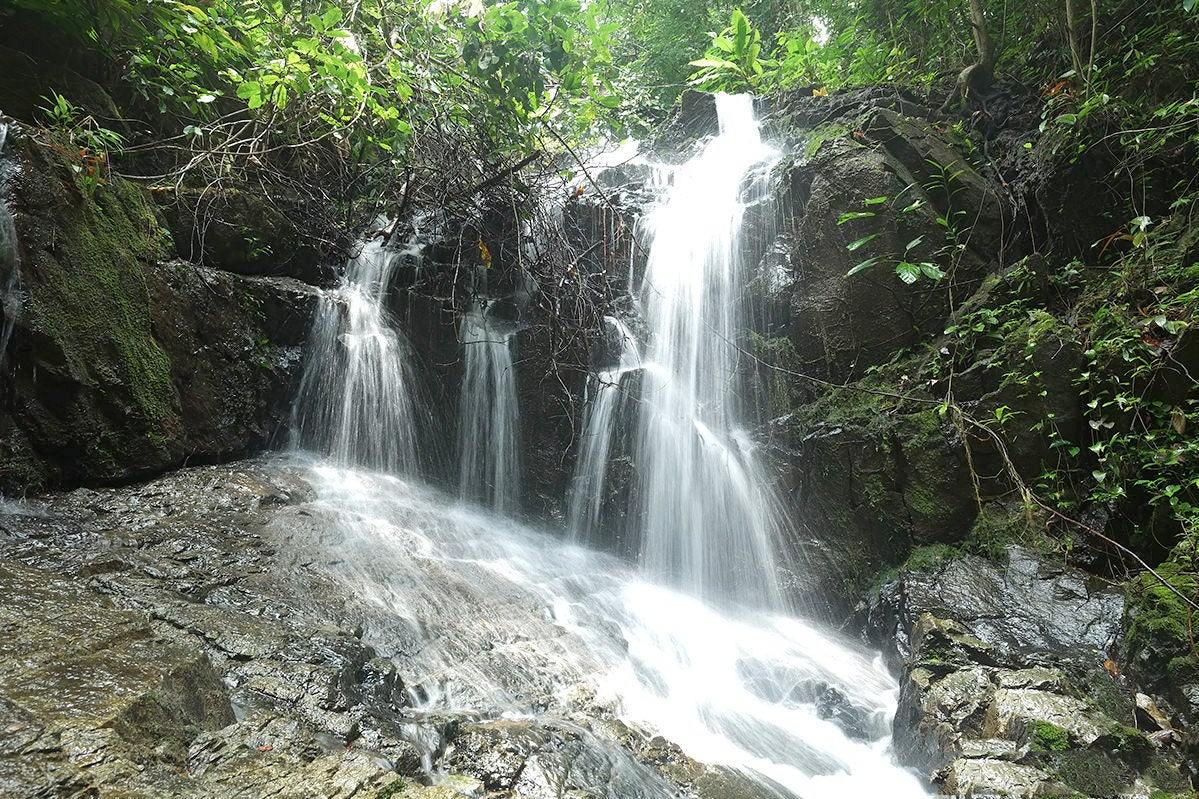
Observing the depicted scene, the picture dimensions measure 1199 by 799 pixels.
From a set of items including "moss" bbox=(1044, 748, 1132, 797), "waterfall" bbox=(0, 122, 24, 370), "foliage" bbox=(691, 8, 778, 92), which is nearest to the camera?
"moss" bbox=(1044, 748, 1132, 797)

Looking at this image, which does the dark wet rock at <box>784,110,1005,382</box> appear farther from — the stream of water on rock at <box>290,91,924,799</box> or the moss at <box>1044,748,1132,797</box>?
the moss at <box>1044,748,1132,797</box>

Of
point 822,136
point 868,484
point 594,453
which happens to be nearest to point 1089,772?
point 868,484

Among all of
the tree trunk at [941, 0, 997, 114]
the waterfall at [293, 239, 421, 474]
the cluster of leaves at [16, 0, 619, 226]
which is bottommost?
the waterfall at [293, 239, 421, 474]

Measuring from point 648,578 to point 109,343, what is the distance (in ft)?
15.9

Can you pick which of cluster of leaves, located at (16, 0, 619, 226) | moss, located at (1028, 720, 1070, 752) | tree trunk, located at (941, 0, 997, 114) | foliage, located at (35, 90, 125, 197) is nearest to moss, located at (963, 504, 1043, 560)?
moss, located at (1028, 720, 1070, 752)

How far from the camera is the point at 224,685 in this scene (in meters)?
2.52

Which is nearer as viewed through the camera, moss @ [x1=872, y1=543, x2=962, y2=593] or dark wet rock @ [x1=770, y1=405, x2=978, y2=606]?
moss @ [x1=872, y1=543, x2=962, y2=593]

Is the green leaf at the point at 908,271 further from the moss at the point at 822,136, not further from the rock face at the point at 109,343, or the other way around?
the rock face at the point at 109,343

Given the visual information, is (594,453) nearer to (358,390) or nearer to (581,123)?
(358,390)

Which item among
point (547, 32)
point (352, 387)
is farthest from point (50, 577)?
point (547, 32)

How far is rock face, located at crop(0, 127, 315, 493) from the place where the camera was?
12.7 ft

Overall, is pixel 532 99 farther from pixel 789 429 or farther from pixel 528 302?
pixel 789 429

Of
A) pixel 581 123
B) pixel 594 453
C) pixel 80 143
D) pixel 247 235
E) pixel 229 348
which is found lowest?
pixel 594 453

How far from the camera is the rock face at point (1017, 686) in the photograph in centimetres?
306
